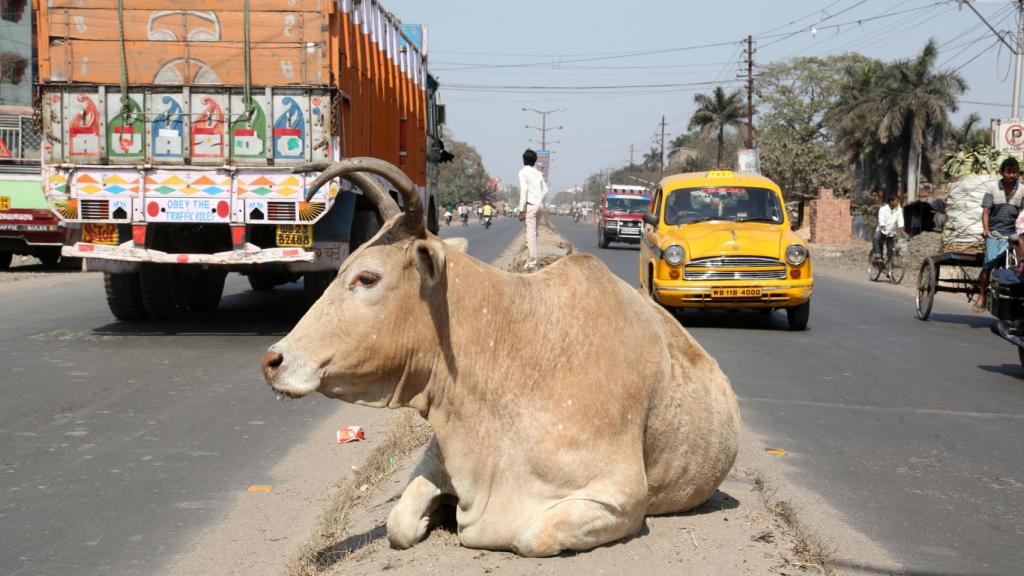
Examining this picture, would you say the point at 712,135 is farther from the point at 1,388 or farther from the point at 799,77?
the point at 1,388

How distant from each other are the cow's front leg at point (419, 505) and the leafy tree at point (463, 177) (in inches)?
4229

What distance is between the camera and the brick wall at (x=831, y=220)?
4325 centimetres

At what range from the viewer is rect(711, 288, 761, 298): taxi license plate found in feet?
44.2

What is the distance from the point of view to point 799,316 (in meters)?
13.9

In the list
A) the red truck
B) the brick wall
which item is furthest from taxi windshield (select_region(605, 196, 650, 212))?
the brick wall

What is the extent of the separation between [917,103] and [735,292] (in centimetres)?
4854

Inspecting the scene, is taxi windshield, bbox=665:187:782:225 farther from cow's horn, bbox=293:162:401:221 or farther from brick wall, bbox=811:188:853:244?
brick wall, bbox=811:188:853:244

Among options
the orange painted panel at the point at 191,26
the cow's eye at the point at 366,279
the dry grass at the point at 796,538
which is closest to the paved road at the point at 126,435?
the cow's eye at the point at 366,279

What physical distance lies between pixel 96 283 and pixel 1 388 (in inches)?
454

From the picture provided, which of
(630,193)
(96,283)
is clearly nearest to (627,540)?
(96,283)

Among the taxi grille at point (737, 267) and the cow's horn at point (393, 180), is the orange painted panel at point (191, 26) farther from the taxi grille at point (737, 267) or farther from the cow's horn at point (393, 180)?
the cow's horn at point (393, 180)

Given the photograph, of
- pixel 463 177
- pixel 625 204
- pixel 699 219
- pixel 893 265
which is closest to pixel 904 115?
pixel 625 204

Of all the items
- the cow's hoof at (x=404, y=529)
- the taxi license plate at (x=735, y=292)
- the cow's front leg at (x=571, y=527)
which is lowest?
the cow's hoof at (x=404, y=529)

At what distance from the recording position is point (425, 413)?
4305 mm
